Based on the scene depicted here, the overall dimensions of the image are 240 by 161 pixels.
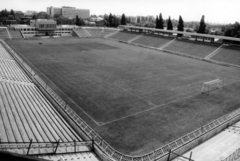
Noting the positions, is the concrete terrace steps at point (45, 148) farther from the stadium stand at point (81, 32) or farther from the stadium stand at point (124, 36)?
the stadium stand at point (81, 32)

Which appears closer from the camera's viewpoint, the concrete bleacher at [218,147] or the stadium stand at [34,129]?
the stadium stand at [34,129]

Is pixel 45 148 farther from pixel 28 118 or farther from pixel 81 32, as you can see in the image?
pixel 81 32

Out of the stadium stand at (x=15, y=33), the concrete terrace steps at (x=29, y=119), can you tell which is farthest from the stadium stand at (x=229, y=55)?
the stadium stand at (x=15, y=33)

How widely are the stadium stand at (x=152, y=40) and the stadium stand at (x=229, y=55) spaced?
23.7 m

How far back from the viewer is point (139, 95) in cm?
3297

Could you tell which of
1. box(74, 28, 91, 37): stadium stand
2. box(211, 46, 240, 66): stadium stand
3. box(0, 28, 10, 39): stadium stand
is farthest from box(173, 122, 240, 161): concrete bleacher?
box(74, 28, 91, 37): stadium stand

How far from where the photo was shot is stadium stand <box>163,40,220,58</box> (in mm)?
69438

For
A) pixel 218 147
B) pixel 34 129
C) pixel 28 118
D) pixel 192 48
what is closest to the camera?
pixel 218 147

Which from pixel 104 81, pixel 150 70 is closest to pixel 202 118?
pixel 104 81

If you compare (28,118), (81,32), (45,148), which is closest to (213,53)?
(28,118)

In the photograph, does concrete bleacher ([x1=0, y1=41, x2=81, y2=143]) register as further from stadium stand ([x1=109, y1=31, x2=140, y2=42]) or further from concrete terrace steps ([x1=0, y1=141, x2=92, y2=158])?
stadium stand ([x1=109, y1=31, x2=140, y2=42])

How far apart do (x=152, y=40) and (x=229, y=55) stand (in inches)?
1340

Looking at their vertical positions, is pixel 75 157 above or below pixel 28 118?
below

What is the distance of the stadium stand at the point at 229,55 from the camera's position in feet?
199
